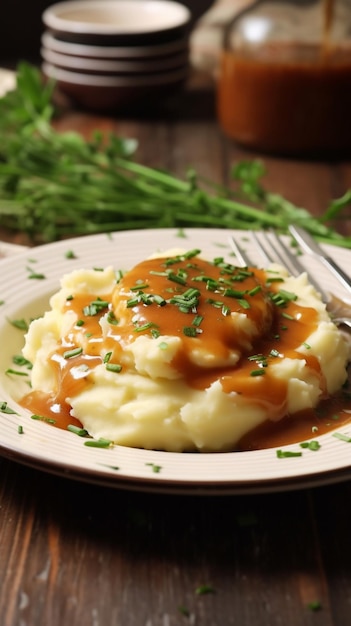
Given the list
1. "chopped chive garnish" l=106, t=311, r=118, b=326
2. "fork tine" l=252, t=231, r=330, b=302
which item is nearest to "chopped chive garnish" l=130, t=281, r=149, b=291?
"chopped chive garnish" l=106, t=311, r=118, b=326

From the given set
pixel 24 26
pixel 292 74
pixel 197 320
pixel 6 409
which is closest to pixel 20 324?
pixel 6 409

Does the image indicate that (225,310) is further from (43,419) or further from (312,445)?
(43,419)

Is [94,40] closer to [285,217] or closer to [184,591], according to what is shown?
[285,217]

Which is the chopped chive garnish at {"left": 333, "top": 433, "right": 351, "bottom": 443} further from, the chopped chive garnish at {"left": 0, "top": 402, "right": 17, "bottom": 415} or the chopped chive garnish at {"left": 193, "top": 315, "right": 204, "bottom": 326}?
the chopped chive garnish at {"left": 0, "top": 402, "right": 17, "bottom": 415}

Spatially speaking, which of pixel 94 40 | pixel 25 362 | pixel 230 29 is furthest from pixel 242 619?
pixel 94 40

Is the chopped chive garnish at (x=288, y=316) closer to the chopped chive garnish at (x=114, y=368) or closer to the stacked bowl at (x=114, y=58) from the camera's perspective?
the chopped chive garnish at (x=114, y=368)

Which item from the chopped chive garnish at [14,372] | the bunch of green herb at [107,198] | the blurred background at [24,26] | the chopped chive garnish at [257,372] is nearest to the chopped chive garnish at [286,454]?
the chopped chive garnish at [257,372]

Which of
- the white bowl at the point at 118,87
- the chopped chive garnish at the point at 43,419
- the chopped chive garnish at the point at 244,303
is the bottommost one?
the white bowl at the point at 118,87
